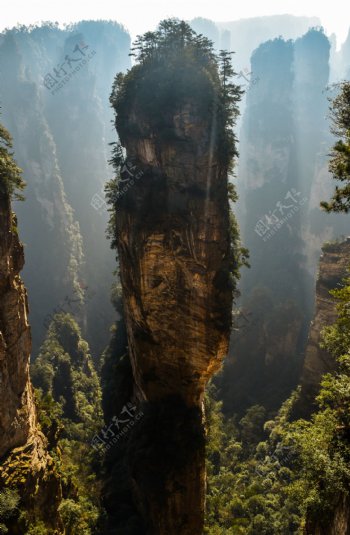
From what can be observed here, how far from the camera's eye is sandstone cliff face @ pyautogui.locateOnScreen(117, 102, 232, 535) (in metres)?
17.4

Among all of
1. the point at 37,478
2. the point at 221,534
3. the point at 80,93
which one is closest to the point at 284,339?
the point at 221,534

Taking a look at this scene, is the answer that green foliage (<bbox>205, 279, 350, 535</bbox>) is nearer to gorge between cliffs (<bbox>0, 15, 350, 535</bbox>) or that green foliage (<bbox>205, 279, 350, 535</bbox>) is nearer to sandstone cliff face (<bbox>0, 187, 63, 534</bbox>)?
gorge between cliffs (<bbox>0, 15, 350, 535</bbox>)

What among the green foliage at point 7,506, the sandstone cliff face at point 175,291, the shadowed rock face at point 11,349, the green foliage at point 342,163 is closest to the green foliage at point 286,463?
the green foliage at point 342,163

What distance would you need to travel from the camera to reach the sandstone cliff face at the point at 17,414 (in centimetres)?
1404

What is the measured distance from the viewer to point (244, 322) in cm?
5138

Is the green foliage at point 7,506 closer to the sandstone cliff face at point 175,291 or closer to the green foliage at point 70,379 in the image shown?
the sandstone cliff face at point 175,291

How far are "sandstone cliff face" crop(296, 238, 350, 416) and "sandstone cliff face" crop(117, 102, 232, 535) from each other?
1458 cm

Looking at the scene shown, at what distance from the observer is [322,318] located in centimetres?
3148

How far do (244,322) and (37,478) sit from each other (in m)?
39.2

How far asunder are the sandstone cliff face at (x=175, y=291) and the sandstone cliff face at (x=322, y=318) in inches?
574

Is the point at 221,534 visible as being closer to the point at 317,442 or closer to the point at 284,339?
the point at 317,442

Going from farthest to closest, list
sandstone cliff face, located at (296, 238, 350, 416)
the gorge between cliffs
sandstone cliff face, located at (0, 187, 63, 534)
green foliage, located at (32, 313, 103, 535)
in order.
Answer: sandstone cliff face, located at (296, 238, 350, 416) < green foliage, located at (32, 313, 103, 535) < sandstone cliff face, located at (0, 187, 63, 534) < the gorge between cliffs

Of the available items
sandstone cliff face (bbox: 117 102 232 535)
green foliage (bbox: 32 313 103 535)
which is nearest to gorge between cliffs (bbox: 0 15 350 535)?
sandstone cliff face (bbox: 117 102 232 535)

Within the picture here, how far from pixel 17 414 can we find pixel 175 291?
7922 millimetres
